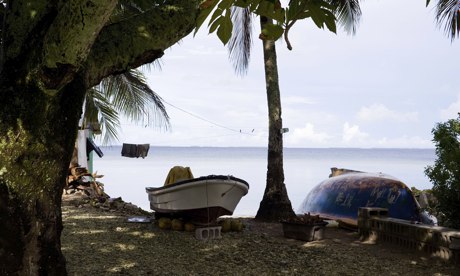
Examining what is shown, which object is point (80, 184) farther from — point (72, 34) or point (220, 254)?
point (72, 34)

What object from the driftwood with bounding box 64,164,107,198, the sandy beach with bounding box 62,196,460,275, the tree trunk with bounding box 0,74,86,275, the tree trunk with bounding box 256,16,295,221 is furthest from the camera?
the driftwood with bounding box 64,164,107,198

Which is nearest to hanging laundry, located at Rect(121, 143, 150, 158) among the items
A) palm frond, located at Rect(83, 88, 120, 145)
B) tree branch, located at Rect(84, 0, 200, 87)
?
palm frond, located at Rect(83, 88, 120, 145)

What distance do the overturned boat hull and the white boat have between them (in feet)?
10.3

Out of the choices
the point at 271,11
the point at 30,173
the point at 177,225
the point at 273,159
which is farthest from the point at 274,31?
the point at 273,159

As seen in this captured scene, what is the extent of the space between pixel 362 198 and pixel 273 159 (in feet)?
→ 7.36

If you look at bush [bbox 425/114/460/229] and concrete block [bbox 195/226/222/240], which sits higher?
bush [bbox 425/114/460/229]

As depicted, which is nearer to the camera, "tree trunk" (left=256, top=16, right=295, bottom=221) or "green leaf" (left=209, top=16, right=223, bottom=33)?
"green leaf" (left=209, top=16, right=223, bottom=33)

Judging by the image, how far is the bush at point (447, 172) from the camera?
25.2 feet

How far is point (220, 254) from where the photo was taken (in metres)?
7.15

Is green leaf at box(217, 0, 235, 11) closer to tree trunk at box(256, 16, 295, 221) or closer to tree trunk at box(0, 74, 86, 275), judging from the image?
tree trunk at box(0, 74, 86, 275)

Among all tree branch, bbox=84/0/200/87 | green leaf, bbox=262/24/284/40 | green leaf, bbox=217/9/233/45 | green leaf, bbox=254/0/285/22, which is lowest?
green leaf, bbox=217/9/233/45

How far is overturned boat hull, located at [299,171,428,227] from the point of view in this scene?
33.6 feet

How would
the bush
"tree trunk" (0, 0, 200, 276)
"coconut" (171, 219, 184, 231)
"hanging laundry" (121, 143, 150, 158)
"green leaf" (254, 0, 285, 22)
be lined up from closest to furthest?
"green leaf" (254, 0, 285, 22)
"tree trunk" (0, 0, 200, 276)
the bush
"coconut" (171, 219, 184, 231)
"hanging laundry" (121, 143, 150, 158)

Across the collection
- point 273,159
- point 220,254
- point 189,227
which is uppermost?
point 273,159
